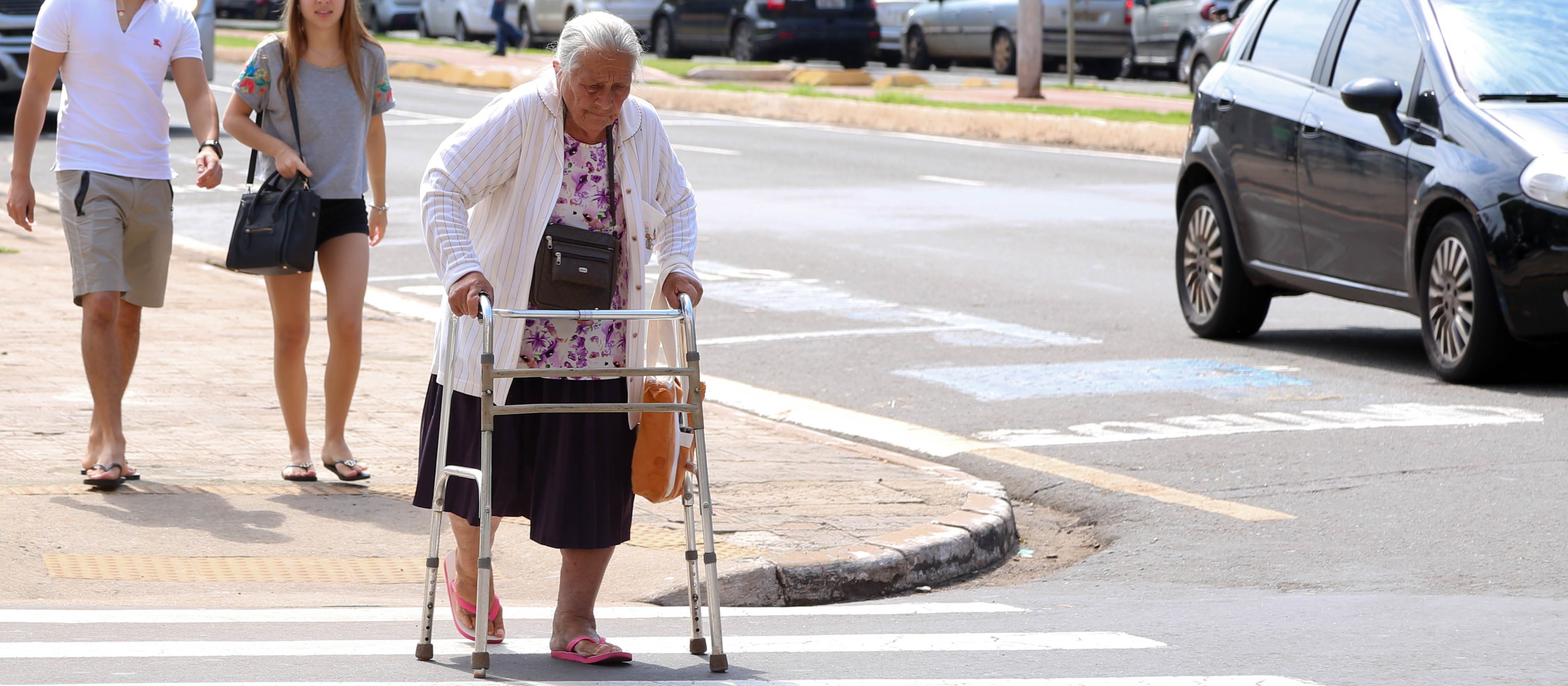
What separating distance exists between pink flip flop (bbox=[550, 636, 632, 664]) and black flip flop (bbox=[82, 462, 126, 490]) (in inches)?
92.4

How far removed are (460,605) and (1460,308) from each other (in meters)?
5.18

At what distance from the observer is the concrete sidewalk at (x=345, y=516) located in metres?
5.76

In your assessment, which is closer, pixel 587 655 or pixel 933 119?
pixel 587 655

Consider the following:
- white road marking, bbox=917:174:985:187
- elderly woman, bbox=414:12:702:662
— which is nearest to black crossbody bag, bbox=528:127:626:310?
elderly woman, bbox=414:12:702:662

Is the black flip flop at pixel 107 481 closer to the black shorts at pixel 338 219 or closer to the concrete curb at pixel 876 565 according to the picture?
the black shorts at pixel 338 219

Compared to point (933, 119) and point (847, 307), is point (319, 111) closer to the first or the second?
point (847, 307)

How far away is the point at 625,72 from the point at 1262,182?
5.90 m

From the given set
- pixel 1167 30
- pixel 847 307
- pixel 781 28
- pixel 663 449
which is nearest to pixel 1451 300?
pixel 847 307

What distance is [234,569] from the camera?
582 cm

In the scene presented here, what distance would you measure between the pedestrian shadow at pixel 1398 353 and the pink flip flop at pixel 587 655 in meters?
5.05

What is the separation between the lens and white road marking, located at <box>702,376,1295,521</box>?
683 centimetres

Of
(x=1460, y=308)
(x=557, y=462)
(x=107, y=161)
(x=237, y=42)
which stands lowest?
(x=237, y=42)

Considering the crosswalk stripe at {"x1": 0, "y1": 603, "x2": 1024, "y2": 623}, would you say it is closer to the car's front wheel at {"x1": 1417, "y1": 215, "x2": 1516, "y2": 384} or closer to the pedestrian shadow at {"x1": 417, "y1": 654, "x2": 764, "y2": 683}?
the pedestrian shadow at {"x1": 417, "y1": 654, "x2": 764, "y2": 683}

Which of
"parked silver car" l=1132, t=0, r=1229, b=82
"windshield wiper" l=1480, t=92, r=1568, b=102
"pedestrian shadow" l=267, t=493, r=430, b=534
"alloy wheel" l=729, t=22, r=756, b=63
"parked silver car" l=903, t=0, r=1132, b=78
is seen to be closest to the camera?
"pedestrian shadow" l=267, t=493, r=430, b=534
